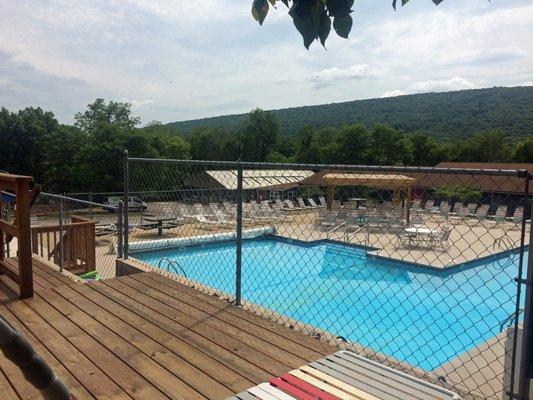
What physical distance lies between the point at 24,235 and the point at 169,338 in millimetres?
1584

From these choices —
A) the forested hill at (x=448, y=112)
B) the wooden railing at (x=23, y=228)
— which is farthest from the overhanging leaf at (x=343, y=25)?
the forested hill at (x=448, y=112)

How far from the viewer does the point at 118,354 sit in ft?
7.92

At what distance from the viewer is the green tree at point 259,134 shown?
48.8m

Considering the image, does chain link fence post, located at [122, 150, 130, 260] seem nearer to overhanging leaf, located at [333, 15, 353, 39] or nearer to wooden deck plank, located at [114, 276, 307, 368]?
wooden deck plank, located at [114, 276, 307, 368]

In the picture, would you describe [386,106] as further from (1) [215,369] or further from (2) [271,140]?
(1) [215,369]

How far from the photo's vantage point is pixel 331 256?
13.2 metres

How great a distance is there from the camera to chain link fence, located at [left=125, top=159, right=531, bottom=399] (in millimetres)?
3346

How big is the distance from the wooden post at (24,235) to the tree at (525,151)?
45721 mm

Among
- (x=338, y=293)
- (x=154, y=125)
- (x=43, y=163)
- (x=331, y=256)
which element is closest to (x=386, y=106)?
(x=154, y=125)

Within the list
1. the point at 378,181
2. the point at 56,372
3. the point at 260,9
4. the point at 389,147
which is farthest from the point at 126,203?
the point at 389,147

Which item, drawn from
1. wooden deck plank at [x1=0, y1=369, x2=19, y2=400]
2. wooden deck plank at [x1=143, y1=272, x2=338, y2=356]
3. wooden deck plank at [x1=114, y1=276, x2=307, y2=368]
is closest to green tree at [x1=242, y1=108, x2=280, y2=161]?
wooden deck plank at [x1=143, y1=272, x2=338, y2=356]

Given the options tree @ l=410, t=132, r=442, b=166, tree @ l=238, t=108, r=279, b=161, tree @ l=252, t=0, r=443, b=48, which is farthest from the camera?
tree @ l=238, t=108, r=279, b=161

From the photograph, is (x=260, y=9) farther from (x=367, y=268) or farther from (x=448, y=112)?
(x=448, y=112)

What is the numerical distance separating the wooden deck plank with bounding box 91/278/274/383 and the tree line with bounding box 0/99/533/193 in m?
25.5
